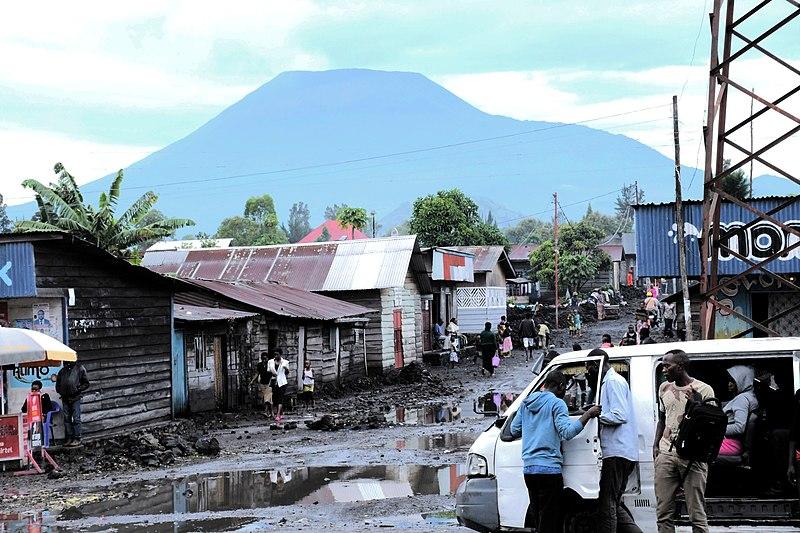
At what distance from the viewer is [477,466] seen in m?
9.12

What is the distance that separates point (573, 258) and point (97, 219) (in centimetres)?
4151

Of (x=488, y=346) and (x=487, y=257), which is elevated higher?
(x=487, y=257)

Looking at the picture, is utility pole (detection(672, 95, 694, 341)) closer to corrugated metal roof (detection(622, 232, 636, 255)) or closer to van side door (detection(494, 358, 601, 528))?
van side door (detection(494, 358, 601, 528))

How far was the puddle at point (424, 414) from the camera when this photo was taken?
22500 millimetres

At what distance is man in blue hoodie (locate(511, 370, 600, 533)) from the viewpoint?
8.05 metres

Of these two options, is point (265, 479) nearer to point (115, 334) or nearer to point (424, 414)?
point (115, 334)

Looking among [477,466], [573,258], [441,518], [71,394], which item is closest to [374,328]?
[71,394]

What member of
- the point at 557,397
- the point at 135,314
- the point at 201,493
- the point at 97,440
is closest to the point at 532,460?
the point at 557,397

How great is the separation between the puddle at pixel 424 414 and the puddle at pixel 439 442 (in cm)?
247

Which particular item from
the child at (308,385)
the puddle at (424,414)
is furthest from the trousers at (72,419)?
the child at (308,385)

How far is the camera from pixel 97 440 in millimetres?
19453

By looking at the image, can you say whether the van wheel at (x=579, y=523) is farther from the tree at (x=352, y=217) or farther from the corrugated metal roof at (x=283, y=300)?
the tree at (x=352, y=217)

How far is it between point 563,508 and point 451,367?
32935 millimetres

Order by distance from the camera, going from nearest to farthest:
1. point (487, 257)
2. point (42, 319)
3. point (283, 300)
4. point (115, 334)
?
point (42, 319) → point (115, 334) → point (283, 300) → point (487, 257)
